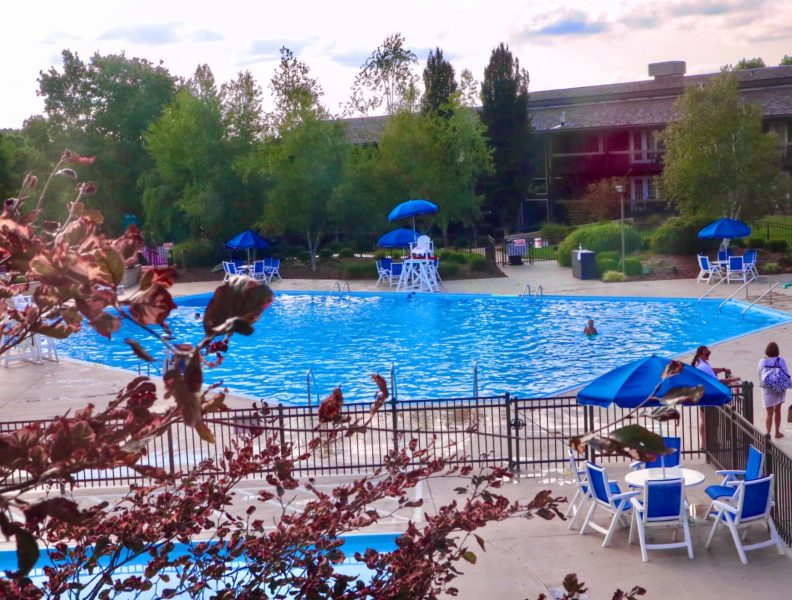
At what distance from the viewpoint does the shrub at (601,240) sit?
34.3 m

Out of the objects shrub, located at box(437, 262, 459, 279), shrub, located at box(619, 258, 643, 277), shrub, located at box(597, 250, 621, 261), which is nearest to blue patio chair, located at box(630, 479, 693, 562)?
shrub, located at box(619, 258, 643, 277)

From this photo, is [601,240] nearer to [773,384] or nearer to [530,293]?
[530,293]

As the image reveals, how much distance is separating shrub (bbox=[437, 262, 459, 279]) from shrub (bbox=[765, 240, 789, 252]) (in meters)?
11.0

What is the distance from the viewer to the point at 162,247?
1747 inches

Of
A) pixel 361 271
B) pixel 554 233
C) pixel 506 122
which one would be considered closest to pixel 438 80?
pixel 506 122

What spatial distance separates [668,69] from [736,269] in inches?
1304

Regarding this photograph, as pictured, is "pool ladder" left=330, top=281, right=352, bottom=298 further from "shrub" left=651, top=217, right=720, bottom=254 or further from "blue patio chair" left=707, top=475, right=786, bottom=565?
"blue patio chair" left=707, top=475, right=786, bottom=565

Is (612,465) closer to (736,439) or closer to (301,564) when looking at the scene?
(736,439)

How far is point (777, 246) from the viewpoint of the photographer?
33.6 m

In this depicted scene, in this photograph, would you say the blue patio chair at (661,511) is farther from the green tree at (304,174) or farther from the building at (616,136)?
the building at (616,136)

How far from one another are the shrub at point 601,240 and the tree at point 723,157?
7.60ft

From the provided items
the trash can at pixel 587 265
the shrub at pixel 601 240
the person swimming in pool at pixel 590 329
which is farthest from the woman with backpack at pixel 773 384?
the shrub at pixel 601 240

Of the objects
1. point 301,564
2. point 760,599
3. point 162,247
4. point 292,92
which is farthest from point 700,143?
point 301,564

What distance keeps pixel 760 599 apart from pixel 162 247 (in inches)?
1540
